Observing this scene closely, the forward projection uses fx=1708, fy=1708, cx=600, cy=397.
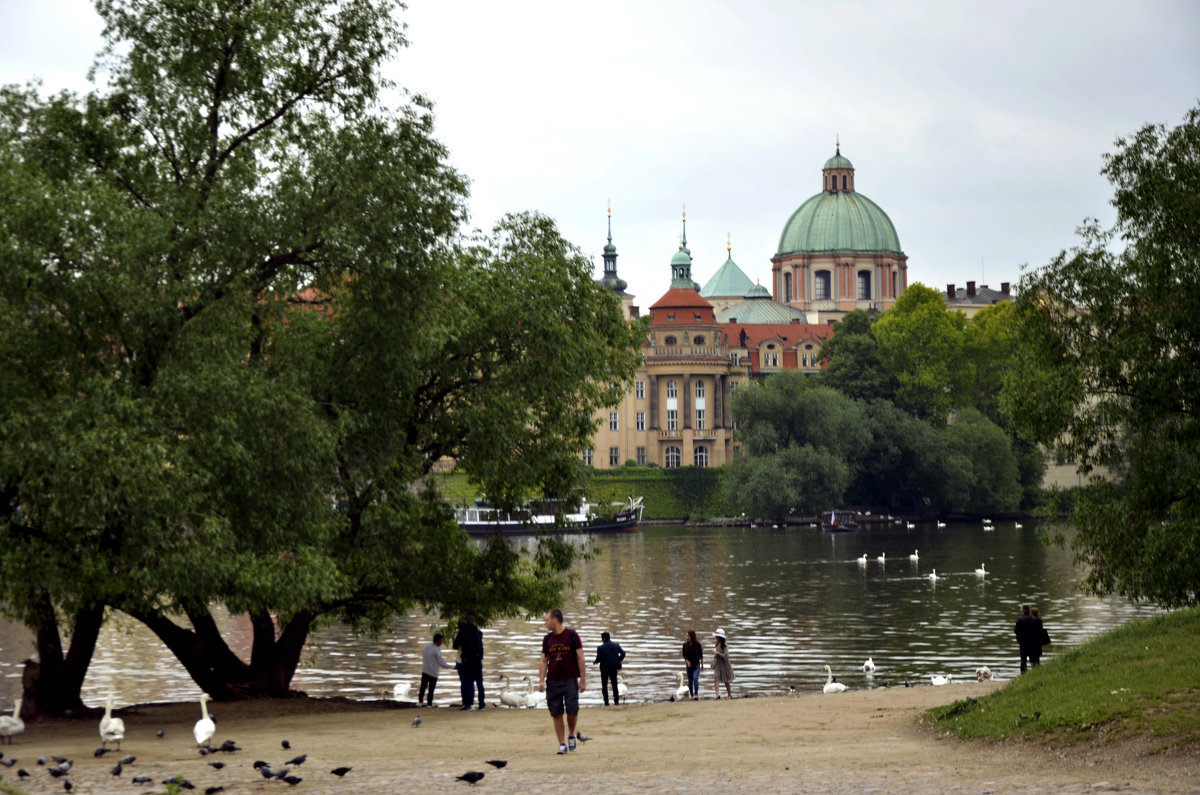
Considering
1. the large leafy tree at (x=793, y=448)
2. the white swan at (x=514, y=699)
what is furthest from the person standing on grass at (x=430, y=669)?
the large leafy tree at (x=793, y=448)

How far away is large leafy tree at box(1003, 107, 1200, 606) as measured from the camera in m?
24.3

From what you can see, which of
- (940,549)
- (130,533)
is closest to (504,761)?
(130,533)

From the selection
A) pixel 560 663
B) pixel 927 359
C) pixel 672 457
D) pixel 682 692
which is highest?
pixel 927 359

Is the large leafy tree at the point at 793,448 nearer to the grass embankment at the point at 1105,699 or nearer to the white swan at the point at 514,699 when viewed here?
the white swan at the point at 514,699

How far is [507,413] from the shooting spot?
2828 centimetres

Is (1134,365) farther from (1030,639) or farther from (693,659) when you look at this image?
(693,659)

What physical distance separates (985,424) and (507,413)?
97945mm

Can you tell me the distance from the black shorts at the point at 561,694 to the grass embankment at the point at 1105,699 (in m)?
5.12

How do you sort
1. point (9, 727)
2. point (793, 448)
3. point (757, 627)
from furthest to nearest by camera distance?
1. point (793, 448)
2. point (757, 627)
3. point (9, 727)

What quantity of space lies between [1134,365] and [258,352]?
13.6m

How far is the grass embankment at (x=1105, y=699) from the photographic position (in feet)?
64.3

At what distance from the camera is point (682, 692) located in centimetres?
3391

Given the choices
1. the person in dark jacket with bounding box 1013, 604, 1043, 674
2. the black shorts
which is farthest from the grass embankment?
the black shorts

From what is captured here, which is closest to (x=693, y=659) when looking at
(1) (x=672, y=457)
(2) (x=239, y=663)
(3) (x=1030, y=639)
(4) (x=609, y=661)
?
(4) (x=609, y=661)
